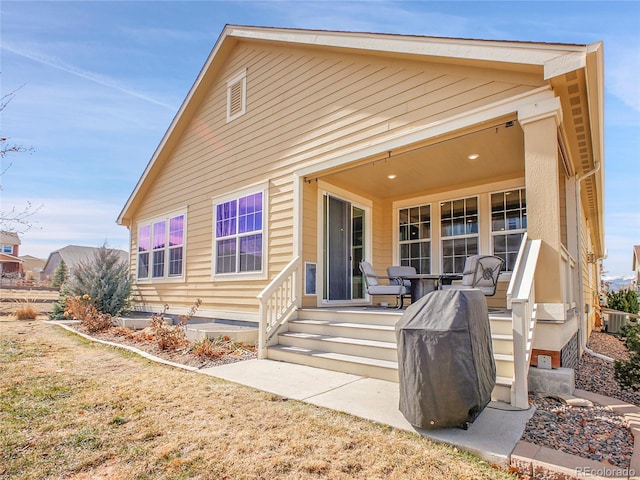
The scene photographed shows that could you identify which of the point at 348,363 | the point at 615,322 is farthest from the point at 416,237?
the point at 615,322

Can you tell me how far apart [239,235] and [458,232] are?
4636 millimetres

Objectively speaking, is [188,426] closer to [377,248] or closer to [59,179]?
[377,248]

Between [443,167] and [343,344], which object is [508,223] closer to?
[443,167]

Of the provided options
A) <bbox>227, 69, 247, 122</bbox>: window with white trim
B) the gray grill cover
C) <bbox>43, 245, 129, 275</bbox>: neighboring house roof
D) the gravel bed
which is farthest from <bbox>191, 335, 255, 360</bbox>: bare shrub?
<bbox>43, 245, 129, 275</bbox>: neighboring house roof

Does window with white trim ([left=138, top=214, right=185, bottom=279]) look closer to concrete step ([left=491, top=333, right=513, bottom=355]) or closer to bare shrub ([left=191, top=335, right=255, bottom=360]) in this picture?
bare shrub ([left=191, top=335, right=255, bottom=360])

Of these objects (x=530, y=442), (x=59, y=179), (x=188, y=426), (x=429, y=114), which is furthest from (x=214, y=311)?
(x=59, y=179)

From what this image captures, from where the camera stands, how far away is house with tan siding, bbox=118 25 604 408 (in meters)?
4.13

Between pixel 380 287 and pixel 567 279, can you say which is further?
pixel 380 287

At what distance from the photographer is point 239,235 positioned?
7.80m

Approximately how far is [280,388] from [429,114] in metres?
4.11

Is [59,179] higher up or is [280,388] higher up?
[59,179]

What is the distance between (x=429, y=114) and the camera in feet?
16.8

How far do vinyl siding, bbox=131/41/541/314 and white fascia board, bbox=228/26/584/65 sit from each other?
0.75 ft

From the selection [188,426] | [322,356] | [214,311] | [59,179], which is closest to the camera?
[188,426]
